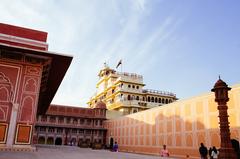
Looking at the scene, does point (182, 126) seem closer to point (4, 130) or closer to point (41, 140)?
point (4, 130)

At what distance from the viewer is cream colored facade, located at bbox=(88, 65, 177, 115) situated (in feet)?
160

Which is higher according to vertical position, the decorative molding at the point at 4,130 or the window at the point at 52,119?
the window at the point at 52,119

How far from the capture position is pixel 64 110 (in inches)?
1829

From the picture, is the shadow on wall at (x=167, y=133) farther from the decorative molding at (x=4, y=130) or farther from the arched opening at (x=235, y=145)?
the decorative molding at (x=4, y=130)

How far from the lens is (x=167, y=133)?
971 inches

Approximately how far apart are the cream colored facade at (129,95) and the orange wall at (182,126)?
1499cm

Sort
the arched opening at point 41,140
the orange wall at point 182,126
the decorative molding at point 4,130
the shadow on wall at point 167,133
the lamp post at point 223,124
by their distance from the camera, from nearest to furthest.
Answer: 1. the lamp post at point 223,124
2. the decorative molding at point 4,130
3. the orange wall at point 182,126
4. the shadow on wall at point 167,133
5. the arched opening at point 41,140

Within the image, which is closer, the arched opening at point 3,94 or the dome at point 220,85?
the dome at point 220,85

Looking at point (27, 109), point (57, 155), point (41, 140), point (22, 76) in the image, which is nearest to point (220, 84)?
point (57, 155)

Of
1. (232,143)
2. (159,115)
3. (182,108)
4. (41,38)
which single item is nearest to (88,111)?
(159,115)

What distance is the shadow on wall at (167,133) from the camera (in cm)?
1952

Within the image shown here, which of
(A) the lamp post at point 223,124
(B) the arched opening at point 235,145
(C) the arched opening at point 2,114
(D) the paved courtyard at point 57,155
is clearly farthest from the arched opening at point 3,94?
(B) the arched opening at point 235,145

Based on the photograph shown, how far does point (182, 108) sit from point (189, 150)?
402cm

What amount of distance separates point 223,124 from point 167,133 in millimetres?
15080
